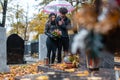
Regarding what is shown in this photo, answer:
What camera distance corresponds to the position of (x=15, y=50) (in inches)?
618

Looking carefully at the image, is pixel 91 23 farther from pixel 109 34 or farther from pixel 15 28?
pixel 15 28

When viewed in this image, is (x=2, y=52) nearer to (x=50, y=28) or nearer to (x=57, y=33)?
(x=50, y=28)

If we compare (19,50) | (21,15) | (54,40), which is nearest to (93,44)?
(54,40)

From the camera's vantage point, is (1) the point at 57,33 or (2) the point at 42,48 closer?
(1) the point at 57,33

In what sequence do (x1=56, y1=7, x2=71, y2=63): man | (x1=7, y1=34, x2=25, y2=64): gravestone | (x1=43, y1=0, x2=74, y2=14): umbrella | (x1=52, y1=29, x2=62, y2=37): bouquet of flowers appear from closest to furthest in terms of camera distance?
(x1=56, y1=7, x2=71, y2=63): man → (x1=52, y1=29, x2=62, y2=37): bouquet of flowers → (x1=7, y1=34, x2=25, y2=64): gravestone → (x1=43, y1=0, x2=74, y2=14): umbrella

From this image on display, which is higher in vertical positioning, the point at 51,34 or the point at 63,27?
the point at 63,27

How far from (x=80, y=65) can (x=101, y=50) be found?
684 cm

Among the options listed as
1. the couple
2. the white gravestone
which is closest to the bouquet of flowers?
the couple

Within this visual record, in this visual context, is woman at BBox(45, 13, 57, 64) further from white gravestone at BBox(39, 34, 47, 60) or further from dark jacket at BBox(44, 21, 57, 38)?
white gravestone at BBox(39, 34, 47, 60)

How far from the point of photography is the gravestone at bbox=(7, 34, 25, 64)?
15.3 meters

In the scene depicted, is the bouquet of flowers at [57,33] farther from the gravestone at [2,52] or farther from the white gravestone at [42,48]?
the white gravestone at [42,48]

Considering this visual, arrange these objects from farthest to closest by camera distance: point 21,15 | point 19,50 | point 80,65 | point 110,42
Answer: point 21,15, point 19,50, point 80,65, point 110,42

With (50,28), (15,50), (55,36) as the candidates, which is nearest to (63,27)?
(55,36)

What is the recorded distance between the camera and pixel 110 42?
100 centimetres
